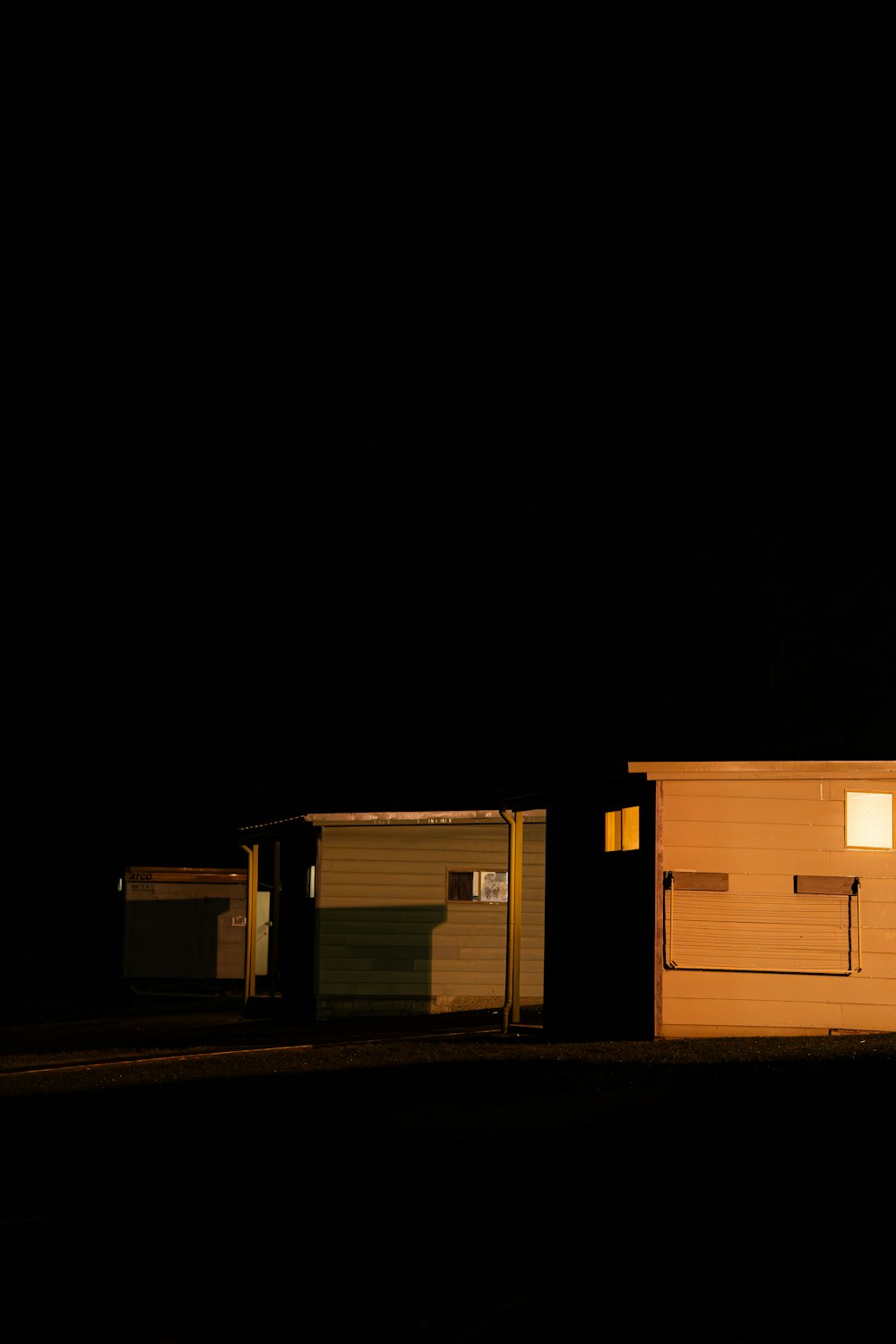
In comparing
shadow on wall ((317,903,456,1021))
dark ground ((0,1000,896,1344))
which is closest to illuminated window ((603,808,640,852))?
dark ground ((0,1000,896,1344))

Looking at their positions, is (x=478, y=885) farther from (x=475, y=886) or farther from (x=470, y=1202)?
(x=470, y=1202)

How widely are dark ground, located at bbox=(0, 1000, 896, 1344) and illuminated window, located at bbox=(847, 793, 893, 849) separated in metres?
2.01

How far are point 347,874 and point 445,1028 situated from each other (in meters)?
3.77

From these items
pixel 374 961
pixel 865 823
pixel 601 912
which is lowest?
pixel 374 961

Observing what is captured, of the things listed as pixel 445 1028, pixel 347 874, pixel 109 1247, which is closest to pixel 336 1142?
pixel 109 1247

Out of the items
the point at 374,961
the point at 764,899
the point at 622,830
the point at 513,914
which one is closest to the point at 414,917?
the point at 374,961

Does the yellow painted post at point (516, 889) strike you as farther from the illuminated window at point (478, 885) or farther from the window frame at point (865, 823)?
the window frame at point (865, 823)

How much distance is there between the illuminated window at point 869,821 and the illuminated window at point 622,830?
2.35 m

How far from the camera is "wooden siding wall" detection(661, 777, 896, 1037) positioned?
1462 centimetres

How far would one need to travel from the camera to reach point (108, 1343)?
5719mm

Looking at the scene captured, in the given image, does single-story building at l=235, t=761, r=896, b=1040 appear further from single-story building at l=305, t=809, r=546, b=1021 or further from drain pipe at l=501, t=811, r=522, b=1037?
single-story building at l=305, t=809, r=546, b=1021

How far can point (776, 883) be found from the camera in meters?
14.9

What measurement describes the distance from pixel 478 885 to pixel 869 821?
28.4 ft

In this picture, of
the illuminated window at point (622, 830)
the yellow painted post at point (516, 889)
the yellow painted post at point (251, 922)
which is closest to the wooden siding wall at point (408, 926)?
the yellow painted post at point (516, 889)
